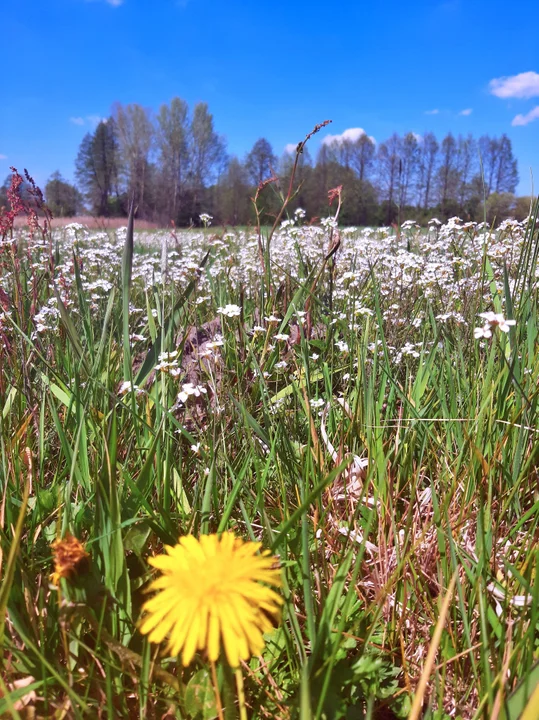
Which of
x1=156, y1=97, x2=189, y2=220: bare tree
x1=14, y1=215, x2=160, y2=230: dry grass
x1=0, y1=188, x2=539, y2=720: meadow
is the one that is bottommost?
x1=0, y1=188, x2=539, y2=720: meadow

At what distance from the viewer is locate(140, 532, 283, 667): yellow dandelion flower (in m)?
0.66

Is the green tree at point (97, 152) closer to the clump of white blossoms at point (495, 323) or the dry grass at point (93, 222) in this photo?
the dry grass at point (93, 222)

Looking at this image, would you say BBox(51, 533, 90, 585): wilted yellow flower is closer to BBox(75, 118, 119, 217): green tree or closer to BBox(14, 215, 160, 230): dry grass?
BBox(14, 215, 160, 230): dry grass

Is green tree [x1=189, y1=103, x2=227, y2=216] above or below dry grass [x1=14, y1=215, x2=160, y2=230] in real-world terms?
above

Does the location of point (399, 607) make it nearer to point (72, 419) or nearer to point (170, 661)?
point (170, 661)

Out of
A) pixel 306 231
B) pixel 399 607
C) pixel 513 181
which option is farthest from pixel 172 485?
pixel 513 181

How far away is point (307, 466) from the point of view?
52.8 inches

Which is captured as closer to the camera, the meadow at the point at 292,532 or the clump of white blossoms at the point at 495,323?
the meadow at the point at 292,532

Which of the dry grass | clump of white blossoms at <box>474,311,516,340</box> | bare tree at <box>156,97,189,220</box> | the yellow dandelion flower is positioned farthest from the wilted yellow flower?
bare tree at <box>156,97,189,220</box>

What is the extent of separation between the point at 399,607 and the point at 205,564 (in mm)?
670

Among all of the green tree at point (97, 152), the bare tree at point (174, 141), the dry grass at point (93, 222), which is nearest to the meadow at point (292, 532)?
the dry grass at point (93, 222)

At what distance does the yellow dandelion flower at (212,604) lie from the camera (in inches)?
26.0

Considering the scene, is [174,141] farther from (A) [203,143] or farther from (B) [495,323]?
(B) [495,323]

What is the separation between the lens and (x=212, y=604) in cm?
67
